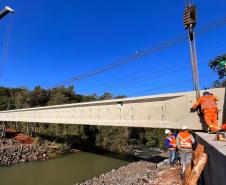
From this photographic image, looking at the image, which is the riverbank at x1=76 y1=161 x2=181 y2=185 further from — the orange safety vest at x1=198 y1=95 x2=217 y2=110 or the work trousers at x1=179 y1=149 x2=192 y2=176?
the orange safety vest at x1=198 y1=95 x2=217 y2=110

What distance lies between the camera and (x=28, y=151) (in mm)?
23750

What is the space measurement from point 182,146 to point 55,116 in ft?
52.0

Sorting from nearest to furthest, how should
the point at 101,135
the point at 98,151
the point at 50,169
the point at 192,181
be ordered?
Result: the point at 192,181, the point at 50,169, the point at 98,151, the point at 101,135

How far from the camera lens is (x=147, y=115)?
1250 centimetres

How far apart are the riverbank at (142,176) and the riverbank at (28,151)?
1096 centimetres

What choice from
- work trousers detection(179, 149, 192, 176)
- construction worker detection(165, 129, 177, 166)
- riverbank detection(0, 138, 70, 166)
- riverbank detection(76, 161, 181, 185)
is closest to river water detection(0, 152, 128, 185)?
riverbank detection(0, 138, 70, 166)

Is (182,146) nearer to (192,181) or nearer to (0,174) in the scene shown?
(192,181)

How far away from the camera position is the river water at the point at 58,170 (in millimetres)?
15703

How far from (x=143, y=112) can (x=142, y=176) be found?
10.6ft

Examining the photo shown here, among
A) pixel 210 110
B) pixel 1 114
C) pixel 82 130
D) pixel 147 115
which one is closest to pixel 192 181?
pixel 210 110

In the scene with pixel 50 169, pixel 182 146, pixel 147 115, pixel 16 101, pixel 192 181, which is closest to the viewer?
pixel 192 181

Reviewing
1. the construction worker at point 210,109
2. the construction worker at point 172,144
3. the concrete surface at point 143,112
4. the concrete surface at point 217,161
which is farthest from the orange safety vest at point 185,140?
the construction worker at point 172,144

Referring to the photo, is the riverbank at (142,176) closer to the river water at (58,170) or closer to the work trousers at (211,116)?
the work trousers at (211,116)

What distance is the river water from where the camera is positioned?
15.7 metres
